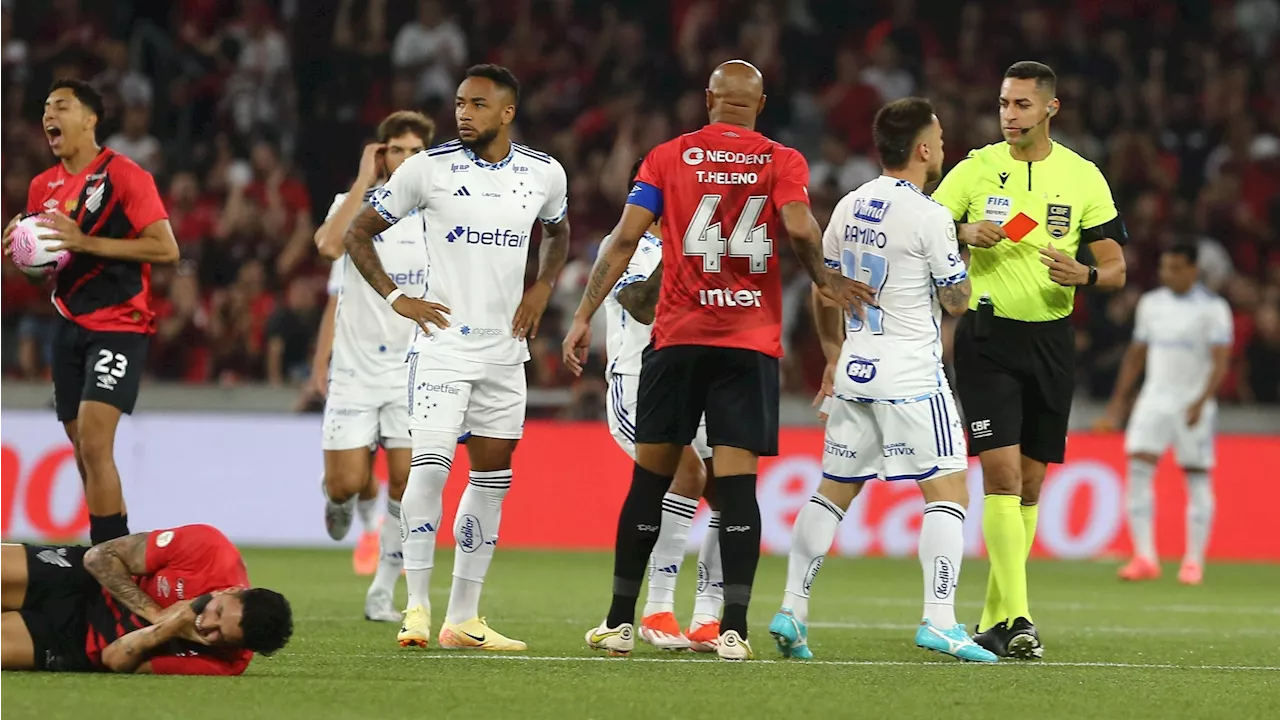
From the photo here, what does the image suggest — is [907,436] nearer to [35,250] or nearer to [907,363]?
[907,363]

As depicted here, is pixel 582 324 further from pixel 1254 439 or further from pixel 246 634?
pixel 1254 439

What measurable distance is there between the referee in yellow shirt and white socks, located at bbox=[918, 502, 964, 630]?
0.42m

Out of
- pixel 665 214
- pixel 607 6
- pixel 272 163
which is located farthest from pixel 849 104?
pixel 665 214

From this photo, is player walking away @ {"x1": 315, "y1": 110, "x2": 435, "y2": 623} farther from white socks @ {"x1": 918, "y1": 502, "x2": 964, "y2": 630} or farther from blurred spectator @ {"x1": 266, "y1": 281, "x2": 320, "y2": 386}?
blurred spectator @ {"x1": 266, "y1": 281, "x2": 320, "y2": 386}

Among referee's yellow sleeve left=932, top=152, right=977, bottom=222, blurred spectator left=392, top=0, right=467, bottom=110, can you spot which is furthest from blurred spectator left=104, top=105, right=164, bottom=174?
referee's yellow sleeve left=932, top=152, right=977, bottom=222

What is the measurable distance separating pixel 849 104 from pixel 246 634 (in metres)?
16.3

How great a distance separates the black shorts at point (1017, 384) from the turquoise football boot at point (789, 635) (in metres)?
1.20

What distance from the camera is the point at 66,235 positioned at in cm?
947

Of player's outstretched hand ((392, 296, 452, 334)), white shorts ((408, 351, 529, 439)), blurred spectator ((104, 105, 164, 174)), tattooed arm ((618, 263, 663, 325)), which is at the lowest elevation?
white shorts ((408, 351, 529, 439))

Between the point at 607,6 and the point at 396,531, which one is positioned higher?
the point at 607,6

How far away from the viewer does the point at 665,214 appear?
8109 millimetres

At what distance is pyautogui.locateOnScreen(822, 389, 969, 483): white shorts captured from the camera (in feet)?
27.2

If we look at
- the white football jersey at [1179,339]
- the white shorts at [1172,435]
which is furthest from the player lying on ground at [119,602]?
the white football jersey at [1179,339]

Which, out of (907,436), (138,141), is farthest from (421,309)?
(138,141)
